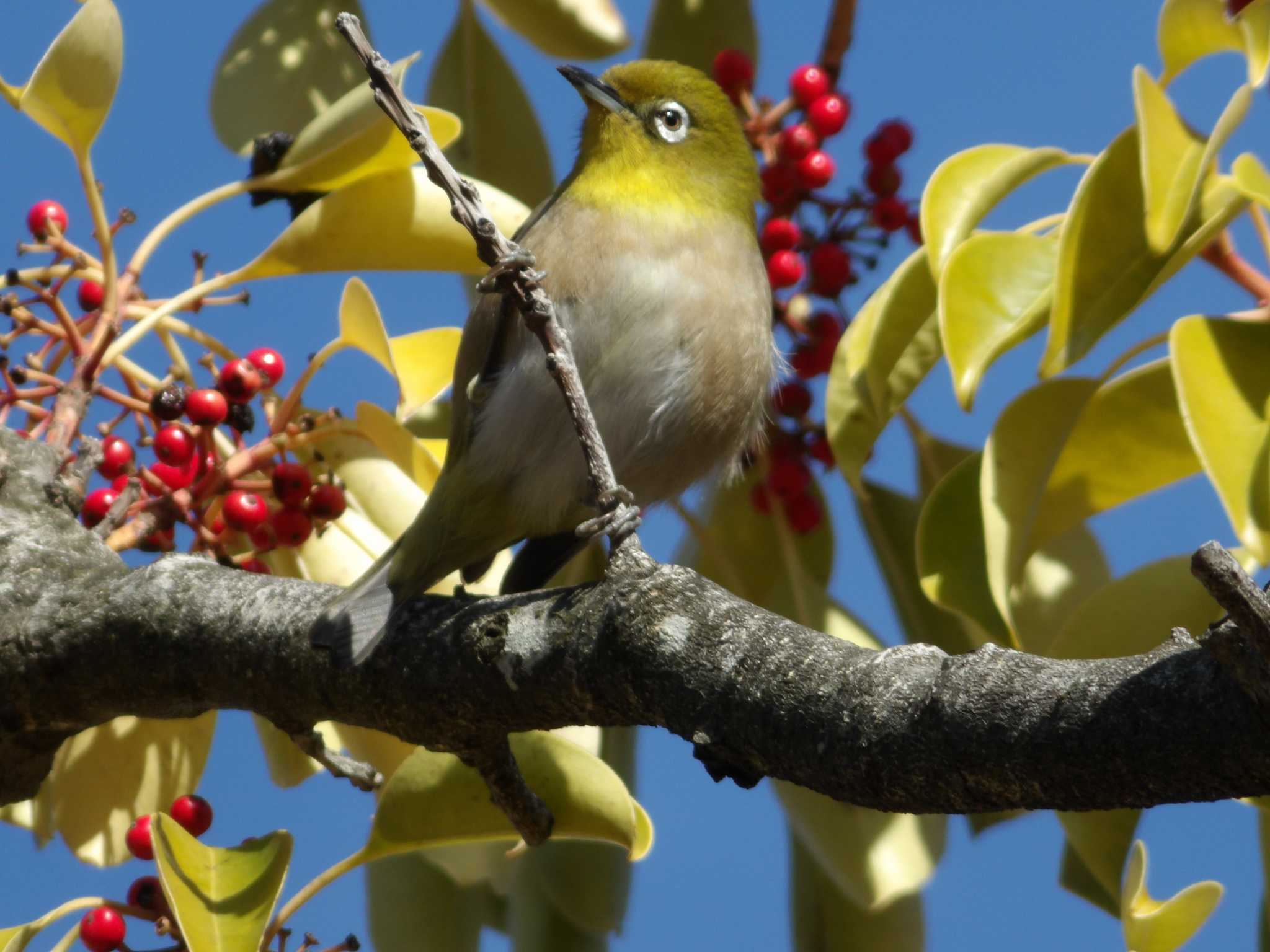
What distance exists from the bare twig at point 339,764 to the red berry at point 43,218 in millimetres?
1114

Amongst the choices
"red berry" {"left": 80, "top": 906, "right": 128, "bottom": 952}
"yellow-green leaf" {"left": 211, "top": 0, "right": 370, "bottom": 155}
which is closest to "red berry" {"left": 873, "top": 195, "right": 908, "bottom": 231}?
"yellow-green leaf" {"left": 211, "top": 0, "right": 370, "bottom": 155}

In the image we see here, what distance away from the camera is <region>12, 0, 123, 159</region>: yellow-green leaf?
7.59 ft

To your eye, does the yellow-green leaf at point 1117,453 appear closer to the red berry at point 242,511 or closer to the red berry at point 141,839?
the red berry at point 242,511

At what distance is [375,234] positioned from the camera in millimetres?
2617

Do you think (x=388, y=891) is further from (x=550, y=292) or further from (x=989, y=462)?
(x=989, y=462)

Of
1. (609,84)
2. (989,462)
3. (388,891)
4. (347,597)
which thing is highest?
(609,84)

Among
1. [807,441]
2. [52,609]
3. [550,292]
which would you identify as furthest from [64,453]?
[807,441]

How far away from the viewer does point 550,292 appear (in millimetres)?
2672

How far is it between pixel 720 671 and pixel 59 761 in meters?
1.62

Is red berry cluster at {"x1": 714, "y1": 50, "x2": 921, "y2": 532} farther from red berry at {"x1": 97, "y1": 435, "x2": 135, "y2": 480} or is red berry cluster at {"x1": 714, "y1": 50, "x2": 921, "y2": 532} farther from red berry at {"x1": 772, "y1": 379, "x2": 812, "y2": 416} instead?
red berry at {"x1": 97, "y1": 435, "x2": 135, "y2": 480}

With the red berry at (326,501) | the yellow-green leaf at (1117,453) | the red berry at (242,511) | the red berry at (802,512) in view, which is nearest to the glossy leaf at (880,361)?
the yellow-green leaf at (1117,453)

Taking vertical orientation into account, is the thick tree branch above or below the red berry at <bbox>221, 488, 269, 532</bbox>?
below

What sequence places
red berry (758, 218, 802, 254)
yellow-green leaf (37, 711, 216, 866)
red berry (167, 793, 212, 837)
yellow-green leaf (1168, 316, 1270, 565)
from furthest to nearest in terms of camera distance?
red berry (758, 218, 802, 254) < yellow-green leaf (37, 711, 216, 866) < red berry (167, 793, 212, 837) < yellow-green leaf (1168, 316, 1270, 565)

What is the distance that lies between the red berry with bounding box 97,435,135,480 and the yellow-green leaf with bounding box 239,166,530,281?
0.43 m
